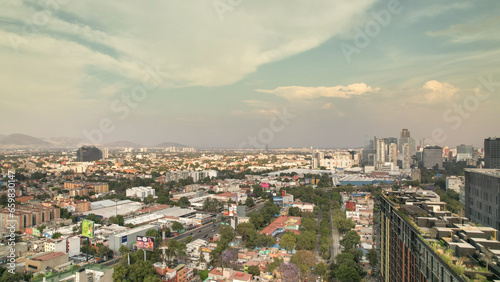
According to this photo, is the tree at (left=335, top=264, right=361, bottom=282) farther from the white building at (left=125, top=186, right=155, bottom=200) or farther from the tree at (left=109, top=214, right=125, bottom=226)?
the white building at (left=125, top=186, right=155, bottom=200)

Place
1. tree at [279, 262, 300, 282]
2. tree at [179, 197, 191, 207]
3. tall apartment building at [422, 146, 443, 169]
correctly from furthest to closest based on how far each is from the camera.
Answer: tall apartment building at [422, 146, 443, 169] → tree at [179, 197, 191, 207] → tree at [279, 262, 300, 282]

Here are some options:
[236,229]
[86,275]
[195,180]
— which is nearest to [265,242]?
[236,229]

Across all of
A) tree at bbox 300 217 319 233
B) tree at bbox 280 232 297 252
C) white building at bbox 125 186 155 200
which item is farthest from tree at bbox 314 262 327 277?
white building at bbox 125 186 155 200

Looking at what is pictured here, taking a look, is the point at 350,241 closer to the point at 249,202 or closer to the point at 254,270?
the point at 254,270

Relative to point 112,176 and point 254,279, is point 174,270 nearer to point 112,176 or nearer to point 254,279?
point 254,279

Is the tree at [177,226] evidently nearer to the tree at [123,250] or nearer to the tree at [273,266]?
the tree at [123,250]

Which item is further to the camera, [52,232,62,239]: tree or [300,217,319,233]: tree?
[300,217,319,233]: tree

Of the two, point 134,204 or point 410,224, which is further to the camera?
point 134,204
